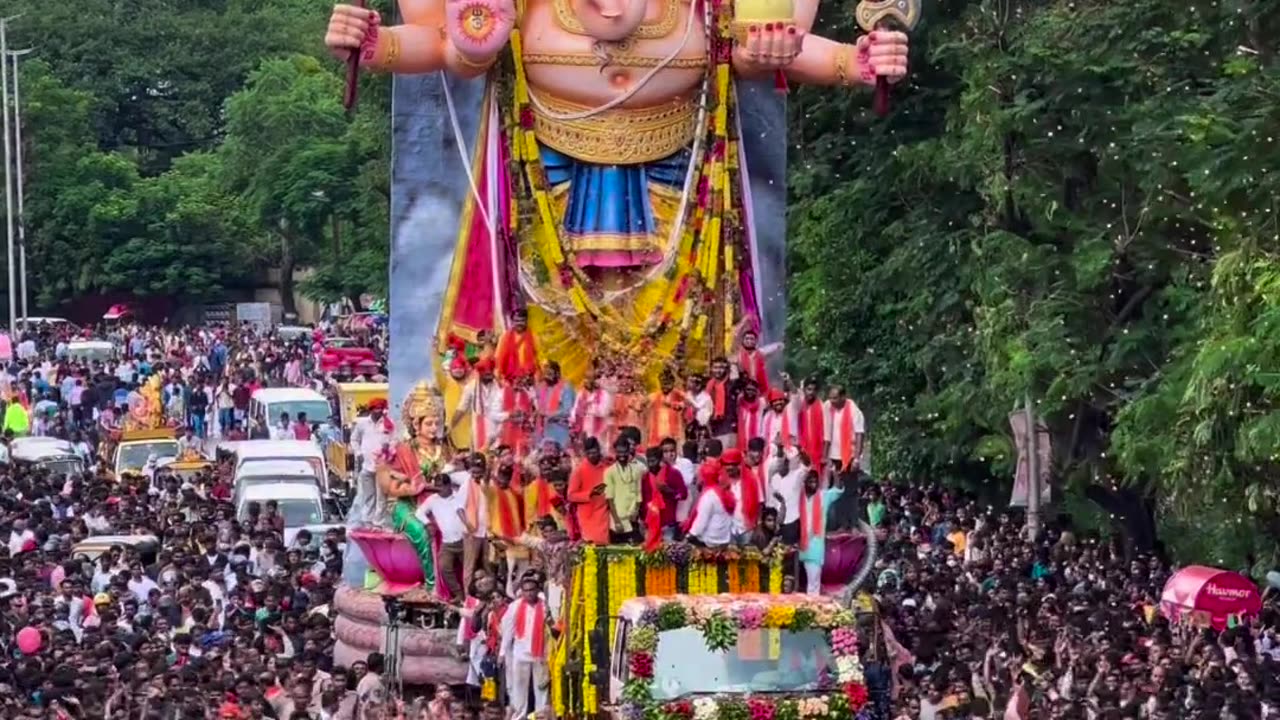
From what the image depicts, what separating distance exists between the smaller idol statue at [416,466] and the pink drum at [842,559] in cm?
277

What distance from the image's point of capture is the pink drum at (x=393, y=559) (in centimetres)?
2312

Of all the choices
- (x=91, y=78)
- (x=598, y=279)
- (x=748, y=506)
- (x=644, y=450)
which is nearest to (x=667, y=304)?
(x=598, y=279)

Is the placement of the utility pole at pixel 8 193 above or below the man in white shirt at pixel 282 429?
above

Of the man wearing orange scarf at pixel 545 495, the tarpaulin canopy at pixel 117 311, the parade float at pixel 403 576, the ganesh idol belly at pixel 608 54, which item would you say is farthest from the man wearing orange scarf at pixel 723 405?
the tarpaulin canopy at pixel 117 311

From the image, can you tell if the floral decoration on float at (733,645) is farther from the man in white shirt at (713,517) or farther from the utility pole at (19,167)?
the utility pole at (19,167)

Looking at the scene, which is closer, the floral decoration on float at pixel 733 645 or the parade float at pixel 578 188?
the floral decoration on float at pixel 733 645

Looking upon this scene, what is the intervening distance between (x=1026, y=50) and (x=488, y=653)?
964 cm

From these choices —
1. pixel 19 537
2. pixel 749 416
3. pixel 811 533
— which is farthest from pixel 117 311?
pixel 811 533

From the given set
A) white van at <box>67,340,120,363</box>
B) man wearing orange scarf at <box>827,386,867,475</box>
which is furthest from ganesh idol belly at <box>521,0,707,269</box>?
white van at <box>67,340,120,363</box>

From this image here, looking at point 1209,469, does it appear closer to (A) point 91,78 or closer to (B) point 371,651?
(B) point 371,651

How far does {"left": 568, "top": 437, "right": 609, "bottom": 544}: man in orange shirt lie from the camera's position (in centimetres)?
2053

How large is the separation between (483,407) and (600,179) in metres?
2.14

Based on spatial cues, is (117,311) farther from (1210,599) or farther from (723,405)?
(1210,599)

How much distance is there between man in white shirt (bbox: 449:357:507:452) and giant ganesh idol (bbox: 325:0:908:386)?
0.63 metres
